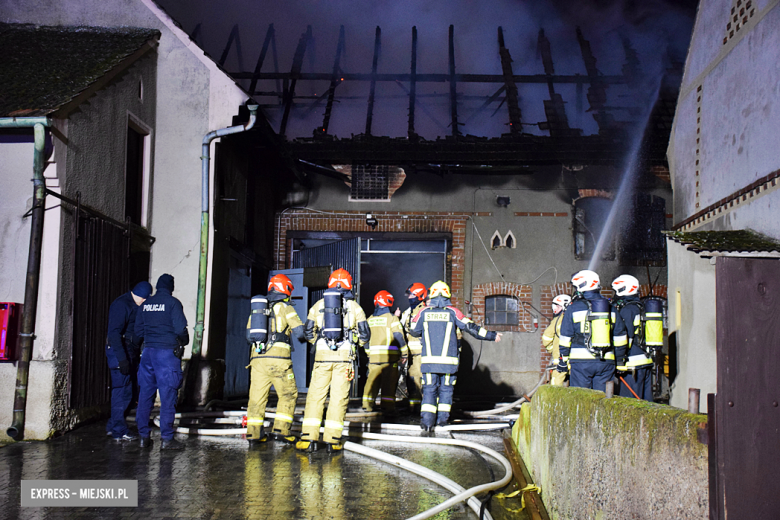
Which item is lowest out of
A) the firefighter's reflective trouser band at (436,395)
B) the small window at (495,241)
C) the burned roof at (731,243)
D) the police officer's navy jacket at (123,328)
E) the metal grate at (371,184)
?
the firefighter's reflective trouser band at (436,395)

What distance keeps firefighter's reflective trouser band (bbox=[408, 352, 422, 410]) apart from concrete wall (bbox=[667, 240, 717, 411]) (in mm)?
4028

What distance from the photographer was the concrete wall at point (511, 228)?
1387 cm

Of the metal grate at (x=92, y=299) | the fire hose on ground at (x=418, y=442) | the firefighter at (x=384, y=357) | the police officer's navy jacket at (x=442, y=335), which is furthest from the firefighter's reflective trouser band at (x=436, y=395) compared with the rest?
the metal grate at (x=92, y=299)

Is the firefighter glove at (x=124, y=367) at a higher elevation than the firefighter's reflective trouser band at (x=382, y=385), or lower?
higher

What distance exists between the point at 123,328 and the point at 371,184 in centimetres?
764

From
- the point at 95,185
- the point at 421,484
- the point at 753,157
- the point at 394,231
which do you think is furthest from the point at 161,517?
the point at 394,231

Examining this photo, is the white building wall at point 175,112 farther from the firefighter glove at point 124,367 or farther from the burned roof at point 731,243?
the burned roof at point 731,243

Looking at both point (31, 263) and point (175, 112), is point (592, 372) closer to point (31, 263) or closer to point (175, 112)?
point (31, 263)

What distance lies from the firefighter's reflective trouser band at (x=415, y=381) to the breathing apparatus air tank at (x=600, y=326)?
4.10 metres

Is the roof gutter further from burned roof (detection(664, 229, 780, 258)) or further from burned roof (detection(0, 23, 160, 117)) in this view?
burned roof (detection(664, 229, 780, 258))

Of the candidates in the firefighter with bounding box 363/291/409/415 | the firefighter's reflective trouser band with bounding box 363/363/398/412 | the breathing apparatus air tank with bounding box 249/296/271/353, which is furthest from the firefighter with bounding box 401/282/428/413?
the breathing apparatus air tank with bounding box 249/296/271/353

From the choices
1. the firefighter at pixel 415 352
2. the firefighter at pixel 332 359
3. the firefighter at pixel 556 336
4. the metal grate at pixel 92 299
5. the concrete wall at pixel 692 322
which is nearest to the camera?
the firefighter at pixel 332 359

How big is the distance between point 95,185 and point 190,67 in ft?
10.0

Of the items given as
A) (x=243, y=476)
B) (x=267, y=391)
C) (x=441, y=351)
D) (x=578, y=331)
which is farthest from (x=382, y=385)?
(x=243, y=476)
